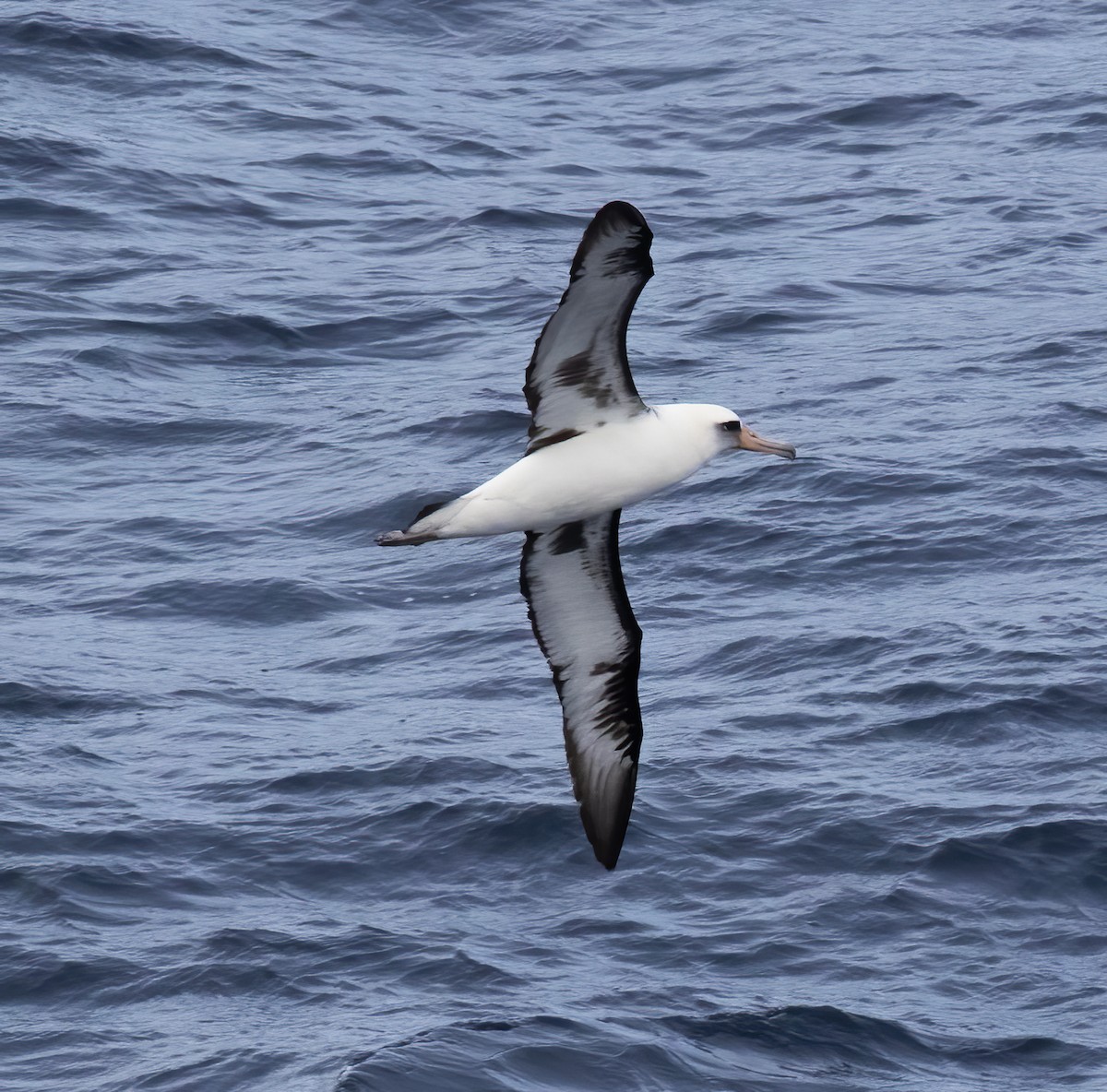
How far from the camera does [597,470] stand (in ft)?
40.3

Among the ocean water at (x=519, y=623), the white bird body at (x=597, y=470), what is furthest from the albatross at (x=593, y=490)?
the ocean water at (x=519, y=623)

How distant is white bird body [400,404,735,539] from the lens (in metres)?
12.3

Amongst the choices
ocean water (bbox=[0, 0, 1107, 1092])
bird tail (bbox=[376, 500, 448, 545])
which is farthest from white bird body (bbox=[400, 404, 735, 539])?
ocean water (bbox=[0, 0, 1107, 1092])

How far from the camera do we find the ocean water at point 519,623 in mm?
16516

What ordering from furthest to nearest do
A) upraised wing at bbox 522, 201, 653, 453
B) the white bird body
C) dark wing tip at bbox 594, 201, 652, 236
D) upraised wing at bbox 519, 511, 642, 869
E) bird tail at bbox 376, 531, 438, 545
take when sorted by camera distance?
upraised wing at bbox 519, 511, 642, 869
the white bird body
bird tail at bbox 376, 531, 438, 545
upraised wing at bbox 522, 201, 653, 453
dark wing tip at bbox 594, 201, 652, 236

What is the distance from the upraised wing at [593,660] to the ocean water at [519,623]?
117 inches

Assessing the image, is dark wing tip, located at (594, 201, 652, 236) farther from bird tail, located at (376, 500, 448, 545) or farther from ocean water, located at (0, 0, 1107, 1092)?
ocean water, located at (0, 0, 1107, 1092)

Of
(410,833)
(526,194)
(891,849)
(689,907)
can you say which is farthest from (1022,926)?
(526,194)

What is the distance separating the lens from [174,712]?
19.9m

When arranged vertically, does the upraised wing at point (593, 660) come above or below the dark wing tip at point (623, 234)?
below

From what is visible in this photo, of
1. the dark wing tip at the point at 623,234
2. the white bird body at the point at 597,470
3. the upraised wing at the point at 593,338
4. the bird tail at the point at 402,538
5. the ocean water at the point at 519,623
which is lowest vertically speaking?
the ocean water at the point at 519,623

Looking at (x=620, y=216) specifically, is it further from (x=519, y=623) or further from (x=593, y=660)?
(x=519, y=623)

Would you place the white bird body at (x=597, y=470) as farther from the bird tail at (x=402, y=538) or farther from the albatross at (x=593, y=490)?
the bird tail at (x=402, y=538)

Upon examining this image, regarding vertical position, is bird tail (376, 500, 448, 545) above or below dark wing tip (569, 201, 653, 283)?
below
